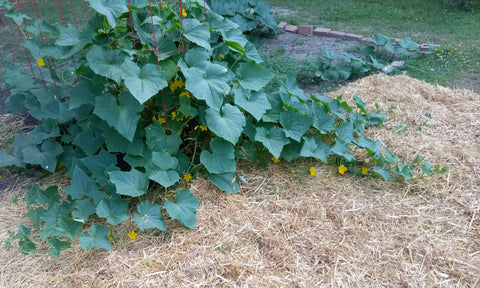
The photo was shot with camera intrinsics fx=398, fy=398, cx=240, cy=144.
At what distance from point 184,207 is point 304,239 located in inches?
29.0

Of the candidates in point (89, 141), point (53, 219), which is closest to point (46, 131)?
point (89, 141)

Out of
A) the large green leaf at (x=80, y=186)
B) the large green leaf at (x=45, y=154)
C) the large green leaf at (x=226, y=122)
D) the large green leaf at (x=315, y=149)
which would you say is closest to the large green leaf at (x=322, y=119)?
the large green leaf at (x=315, y=149)

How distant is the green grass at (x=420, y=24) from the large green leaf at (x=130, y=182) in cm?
347

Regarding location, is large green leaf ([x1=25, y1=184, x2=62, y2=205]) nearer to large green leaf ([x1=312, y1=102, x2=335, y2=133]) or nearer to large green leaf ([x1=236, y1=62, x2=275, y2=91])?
large green leaf ([x1=236, y1=62, x2=275, y2=91])

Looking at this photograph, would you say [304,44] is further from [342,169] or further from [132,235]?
[132,235]

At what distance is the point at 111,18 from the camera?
6.89 feet

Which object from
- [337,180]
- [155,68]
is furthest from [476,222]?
[155,68]

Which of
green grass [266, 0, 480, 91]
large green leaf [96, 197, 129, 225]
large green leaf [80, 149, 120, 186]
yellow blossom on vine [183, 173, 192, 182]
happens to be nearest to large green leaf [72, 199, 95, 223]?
large green leaf [96, 197, 129, 225]

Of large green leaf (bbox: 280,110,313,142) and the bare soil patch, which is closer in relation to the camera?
large green leaf (bbox: 280,110,313,142)

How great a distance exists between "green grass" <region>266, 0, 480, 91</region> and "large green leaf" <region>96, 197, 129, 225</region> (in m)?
3.61

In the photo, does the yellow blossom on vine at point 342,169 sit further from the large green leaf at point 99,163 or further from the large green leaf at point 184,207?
the large green leaf at point 99,163

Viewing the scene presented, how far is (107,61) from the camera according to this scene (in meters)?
2.28

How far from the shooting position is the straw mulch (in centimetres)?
210

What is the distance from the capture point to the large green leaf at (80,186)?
2.48 meters
